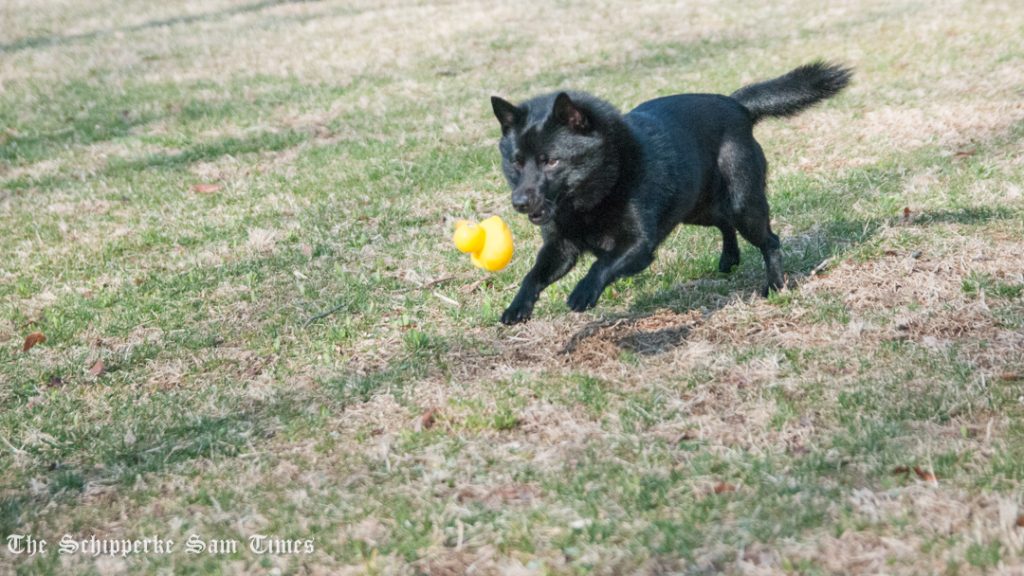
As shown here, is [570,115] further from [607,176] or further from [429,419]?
[429,419]

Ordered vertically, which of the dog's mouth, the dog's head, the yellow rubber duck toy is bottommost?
the yellow rubber duck toy

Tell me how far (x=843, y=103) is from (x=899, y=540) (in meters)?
7.66

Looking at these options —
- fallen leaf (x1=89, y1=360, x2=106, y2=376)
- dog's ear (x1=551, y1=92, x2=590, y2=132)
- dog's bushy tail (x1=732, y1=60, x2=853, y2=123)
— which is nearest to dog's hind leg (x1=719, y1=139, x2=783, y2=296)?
dog's bushy tail (x1=732, y1=60, x2=853, y2=123)

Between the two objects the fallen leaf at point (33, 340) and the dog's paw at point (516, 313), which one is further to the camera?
the fallen leaf at point (33, 340)

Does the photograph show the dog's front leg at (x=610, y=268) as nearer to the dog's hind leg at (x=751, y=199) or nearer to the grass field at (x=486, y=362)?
the grass field at (x=486, y=362)

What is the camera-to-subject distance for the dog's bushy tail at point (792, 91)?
5691mm

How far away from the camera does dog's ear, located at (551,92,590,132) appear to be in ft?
15.1

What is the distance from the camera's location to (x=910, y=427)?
3834 mm

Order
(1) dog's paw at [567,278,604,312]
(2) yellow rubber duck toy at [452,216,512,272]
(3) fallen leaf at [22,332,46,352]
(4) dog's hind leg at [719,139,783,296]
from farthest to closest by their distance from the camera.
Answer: (3) fallen leaf at [22,332,46,352], (4) dog's hind leg at [719,139,783,296], (2) yellow rubber duck toy at [452,216,512,272], (1) dog's paw at [567,278,604,312]

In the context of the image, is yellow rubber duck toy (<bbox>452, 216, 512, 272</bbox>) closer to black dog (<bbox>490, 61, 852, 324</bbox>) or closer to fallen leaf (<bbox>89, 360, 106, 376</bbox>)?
black dog (<bbox>490, 61, 852, 324</bbox>)

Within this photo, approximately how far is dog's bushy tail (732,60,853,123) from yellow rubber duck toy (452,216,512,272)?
1.88 metres

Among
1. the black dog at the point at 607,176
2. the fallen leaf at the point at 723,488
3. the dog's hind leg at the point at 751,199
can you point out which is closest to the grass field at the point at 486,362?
the fallen leaf at the point at 723,488

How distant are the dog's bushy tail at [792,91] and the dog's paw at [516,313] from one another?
2.01m

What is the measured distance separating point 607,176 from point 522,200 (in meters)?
0.51
